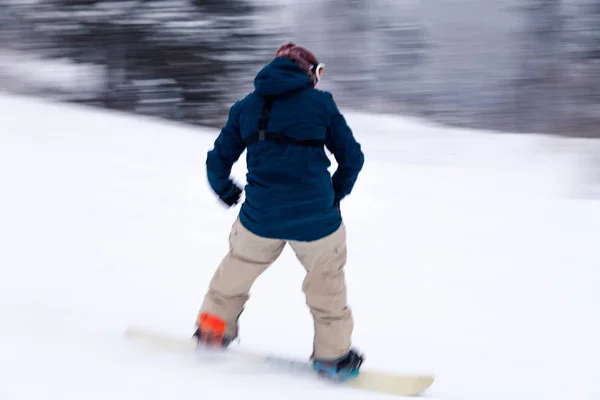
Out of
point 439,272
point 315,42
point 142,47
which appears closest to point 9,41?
point 142,47

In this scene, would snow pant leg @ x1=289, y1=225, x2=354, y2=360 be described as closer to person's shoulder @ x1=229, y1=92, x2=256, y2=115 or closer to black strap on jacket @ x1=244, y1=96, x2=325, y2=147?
black strap on jacket @ x1=244, y1=96, x2=325, y2=147

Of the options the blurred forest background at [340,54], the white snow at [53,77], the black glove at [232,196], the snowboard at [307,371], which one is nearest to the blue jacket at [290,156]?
the black glove at [232,196]

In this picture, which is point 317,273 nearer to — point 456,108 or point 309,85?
point 309,85

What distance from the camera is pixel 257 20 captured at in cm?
1081

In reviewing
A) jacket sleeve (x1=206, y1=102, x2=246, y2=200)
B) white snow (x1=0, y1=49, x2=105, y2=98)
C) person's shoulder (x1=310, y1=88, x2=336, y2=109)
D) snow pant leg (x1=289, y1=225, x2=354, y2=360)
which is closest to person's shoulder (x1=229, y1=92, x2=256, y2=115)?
jacket sleeve (x1=206, y1=102, x2=246, y2=200)

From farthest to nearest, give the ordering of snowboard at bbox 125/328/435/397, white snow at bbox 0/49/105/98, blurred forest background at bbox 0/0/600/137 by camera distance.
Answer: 1. white snow at bbox 0/49/105/98
2. blurred forest background at bbox 0/0/600/137
3. snowboard at bbox 125/328/435/397

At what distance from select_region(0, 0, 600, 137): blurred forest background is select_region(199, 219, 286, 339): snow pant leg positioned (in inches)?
322

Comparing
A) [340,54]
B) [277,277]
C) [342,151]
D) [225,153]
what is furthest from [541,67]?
[225,153]

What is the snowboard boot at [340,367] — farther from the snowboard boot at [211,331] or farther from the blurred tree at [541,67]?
the blurred tree at [541,67]

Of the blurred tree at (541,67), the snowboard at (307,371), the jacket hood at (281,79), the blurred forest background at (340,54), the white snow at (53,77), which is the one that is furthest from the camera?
the blurred tree at (541,67)

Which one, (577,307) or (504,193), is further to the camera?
(504,193)

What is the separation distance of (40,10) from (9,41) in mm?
1526

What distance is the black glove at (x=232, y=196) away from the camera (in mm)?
2710

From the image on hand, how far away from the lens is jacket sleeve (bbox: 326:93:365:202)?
2520mm
